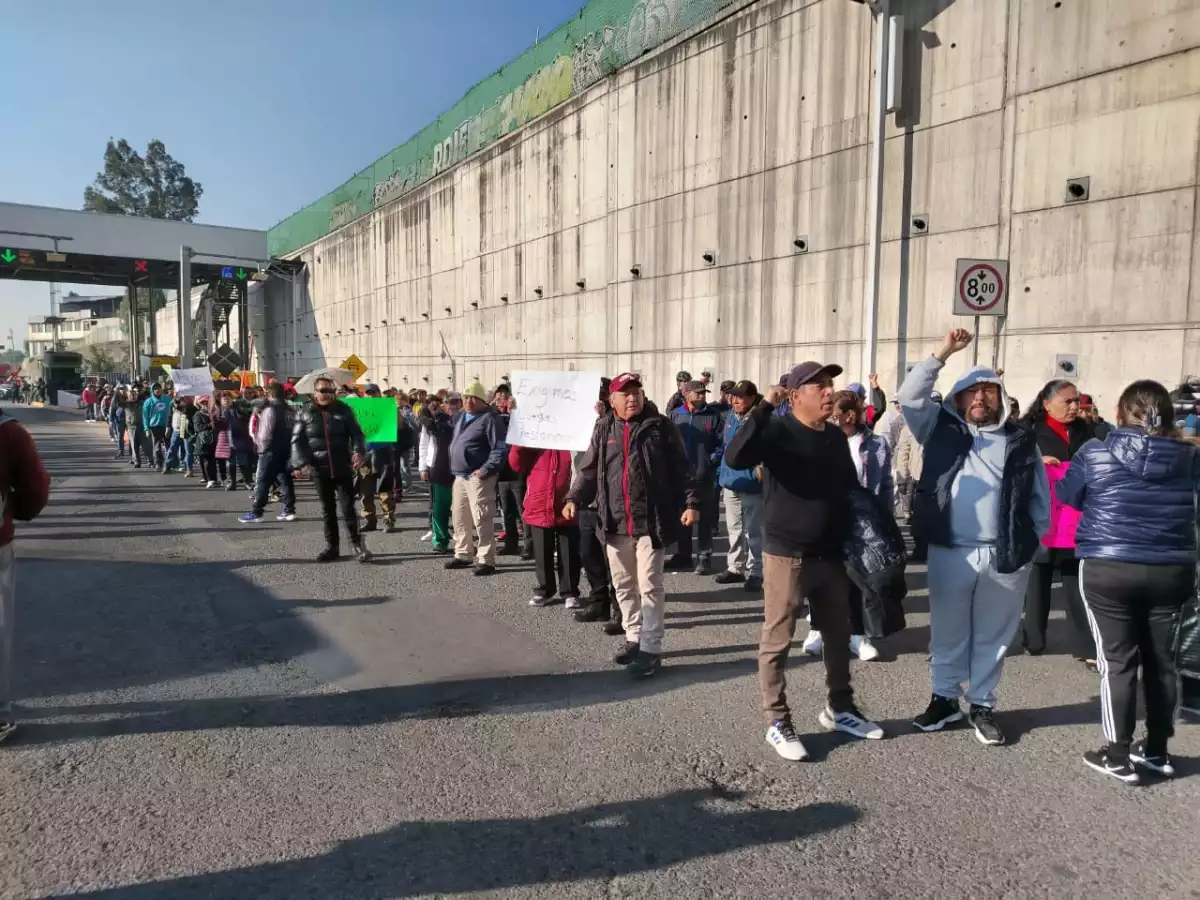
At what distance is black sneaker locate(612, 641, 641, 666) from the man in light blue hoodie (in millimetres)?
1835

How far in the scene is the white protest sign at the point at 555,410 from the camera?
19.7ft

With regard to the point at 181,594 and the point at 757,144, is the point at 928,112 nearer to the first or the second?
the point at 757,144

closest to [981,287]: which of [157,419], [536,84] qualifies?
[157,419]

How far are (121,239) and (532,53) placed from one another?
3243 cm

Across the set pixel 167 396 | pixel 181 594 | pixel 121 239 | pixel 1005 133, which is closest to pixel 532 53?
pixel 167 396

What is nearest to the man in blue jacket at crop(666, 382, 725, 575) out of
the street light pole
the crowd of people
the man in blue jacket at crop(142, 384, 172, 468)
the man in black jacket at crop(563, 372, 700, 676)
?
the crowd of people

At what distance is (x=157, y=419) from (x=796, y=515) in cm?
1669

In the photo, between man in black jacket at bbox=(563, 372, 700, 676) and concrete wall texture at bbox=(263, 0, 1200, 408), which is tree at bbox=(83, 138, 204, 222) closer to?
concrete wall texture at bbox=(263, 0, 1200, 408)

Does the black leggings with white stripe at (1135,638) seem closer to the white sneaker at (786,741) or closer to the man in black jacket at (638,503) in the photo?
the white sneaker at (786,741)

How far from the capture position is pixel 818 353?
12828 millimetres

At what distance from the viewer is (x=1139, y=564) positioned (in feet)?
11.6

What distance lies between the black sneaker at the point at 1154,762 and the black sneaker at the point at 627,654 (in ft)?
9.01

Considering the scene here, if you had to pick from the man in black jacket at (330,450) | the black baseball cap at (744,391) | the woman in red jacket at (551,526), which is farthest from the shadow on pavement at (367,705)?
the man in black jacket at (330,450)

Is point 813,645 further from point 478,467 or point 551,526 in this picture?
point 478,467
